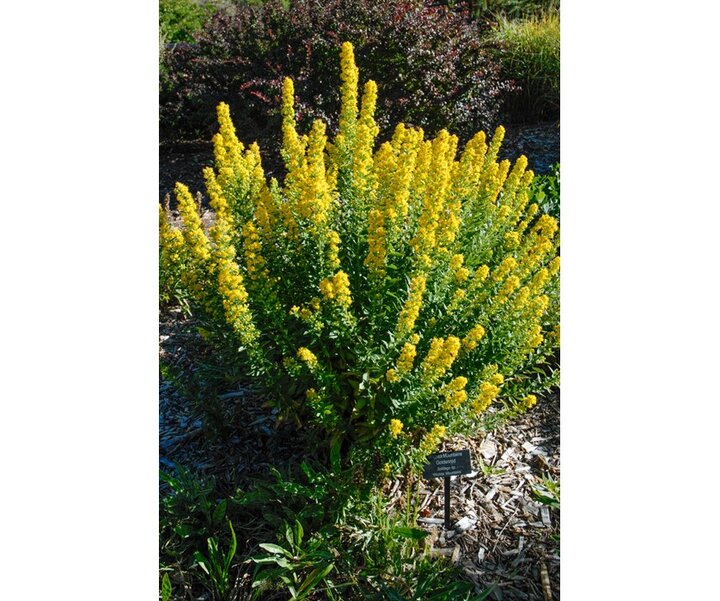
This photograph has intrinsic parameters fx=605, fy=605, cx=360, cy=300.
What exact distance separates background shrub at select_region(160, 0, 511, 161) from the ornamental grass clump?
2.65 meters

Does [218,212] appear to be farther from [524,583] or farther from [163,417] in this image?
[524,583]

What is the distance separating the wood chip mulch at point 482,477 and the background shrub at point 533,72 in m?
4.32

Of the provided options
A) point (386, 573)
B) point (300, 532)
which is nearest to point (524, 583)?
point (386, 573)

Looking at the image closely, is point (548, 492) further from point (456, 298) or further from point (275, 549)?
point (275, 549)

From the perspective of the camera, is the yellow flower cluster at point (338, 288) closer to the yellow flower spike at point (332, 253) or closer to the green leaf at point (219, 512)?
the yellow flower spike at point (332, 253)

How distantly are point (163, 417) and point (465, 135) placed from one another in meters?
4.10

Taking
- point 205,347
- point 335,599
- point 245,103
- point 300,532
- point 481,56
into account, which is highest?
point 481,56

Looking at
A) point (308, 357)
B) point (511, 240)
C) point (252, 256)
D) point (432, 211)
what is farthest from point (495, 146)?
point (308, 357)

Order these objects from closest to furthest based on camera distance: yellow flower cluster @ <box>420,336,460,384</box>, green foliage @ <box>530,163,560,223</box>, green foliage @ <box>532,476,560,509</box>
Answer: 1. yellow flower cluster @ <box>420,336,460,384</box>
2. green foliage @ <box>532,476,560,509</box>
3. green foliage @ <box>530,163,560,223</box>

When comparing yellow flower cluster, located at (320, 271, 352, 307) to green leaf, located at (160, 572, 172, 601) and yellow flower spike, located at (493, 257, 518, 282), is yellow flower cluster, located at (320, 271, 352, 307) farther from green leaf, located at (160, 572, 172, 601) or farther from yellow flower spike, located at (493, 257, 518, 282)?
green leaf, located at (160, 572, 172, 601)

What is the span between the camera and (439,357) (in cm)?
211

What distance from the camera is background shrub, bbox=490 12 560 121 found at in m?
6.60

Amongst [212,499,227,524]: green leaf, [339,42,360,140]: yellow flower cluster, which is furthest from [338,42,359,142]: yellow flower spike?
[212,499,227,524]: green leaf

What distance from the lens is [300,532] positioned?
2258 mm
